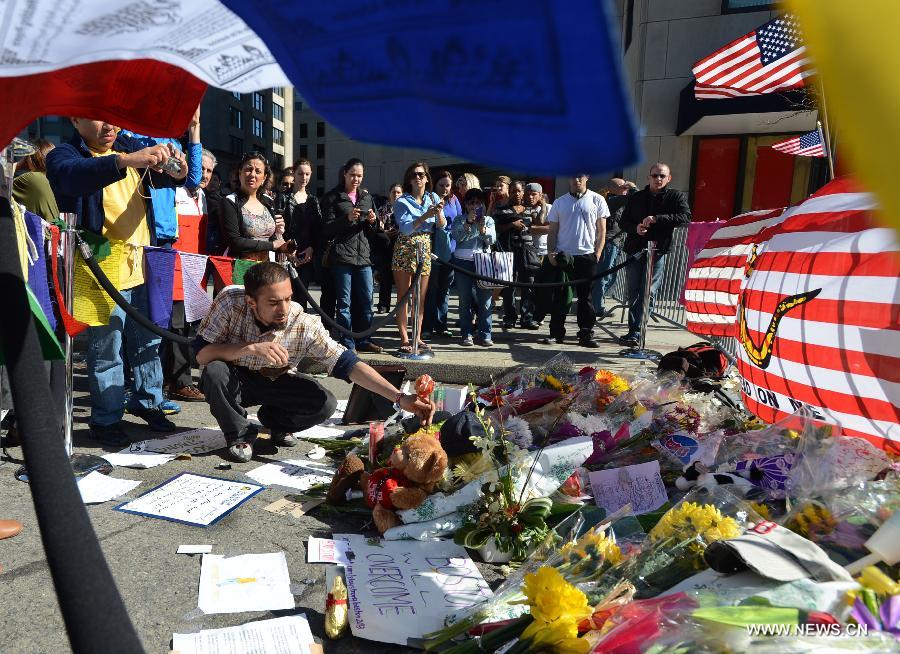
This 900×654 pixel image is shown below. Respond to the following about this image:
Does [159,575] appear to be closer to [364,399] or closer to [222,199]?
[364,399]

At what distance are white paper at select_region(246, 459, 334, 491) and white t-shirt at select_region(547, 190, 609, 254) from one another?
451cm

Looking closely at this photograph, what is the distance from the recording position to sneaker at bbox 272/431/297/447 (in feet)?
12.9

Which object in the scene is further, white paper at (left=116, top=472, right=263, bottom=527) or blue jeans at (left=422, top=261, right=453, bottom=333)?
blue jeans at (left=422, top=261, right=453, bottom=333)

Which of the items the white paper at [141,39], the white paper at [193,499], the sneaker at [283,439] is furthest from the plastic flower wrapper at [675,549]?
the sneaker at [283,439]

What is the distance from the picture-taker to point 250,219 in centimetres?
532

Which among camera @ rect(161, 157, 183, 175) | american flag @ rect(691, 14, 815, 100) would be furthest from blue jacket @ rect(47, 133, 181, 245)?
american flag @ rect(691, 14, 815, 100)

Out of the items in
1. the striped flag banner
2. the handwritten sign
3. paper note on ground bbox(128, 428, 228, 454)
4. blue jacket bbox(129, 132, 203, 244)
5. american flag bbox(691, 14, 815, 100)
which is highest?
american flag bbox(691, 14, 815, 100)

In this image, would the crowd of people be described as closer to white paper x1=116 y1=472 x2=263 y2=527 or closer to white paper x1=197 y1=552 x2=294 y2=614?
white paper x1=116 y1=472 x2=263 y2=527

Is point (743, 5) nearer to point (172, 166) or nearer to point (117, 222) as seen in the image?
point (172, 166)

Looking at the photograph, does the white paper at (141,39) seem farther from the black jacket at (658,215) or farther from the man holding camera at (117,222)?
the black jacket at (658,215)

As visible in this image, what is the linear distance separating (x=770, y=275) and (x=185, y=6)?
8.11ft

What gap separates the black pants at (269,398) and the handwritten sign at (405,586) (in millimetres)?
Result: 1226

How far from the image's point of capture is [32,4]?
91cm

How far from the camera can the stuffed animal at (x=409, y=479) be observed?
107 inches
